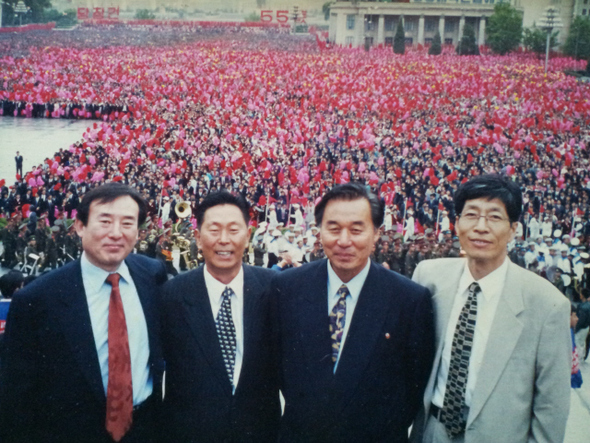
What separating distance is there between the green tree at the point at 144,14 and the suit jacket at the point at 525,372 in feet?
57.4

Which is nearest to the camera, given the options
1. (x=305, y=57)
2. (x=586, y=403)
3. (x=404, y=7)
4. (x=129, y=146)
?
(x=586, y=403)

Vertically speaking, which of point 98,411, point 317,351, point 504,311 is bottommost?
point 98,411

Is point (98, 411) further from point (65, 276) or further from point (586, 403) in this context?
point (586, 403)

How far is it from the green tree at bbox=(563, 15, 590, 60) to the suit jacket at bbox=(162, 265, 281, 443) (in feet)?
42.7

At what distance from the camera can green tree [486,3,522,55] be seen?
587 inches

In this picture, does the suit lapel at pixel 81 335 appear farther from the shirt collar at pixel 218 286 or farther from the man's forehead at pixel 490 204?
the man's forehead at pixel 490 204

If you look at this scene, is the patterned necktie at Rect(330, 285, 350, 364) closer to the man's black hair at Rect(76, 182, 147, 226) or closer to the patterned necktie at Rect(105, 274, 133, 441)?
the patterned necktie at Rect(105, 274, 133, 441)

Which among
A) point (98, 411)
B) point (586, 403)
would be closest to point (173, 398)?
point (98, 411)

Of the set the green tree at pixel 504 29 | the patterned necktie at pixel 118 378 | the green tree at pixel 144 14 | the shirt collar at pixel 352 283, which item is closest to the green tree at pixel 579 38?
the green tree at pixel 504 29

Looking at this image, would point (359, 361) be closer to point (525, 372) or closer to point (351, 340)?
point (351, 340)

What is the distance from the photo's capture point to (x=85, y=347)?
86.8 inches

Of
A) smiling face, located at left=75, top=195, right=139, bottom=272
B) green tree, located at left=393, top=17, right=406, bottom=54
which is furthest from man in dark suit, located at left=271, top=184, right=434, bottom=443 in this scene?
green tree, located at left=393, top=17, right=406, bottom=54

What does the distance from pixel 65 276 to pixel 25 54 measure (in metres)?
14.8

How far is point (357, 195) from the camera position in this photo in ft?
7.32
